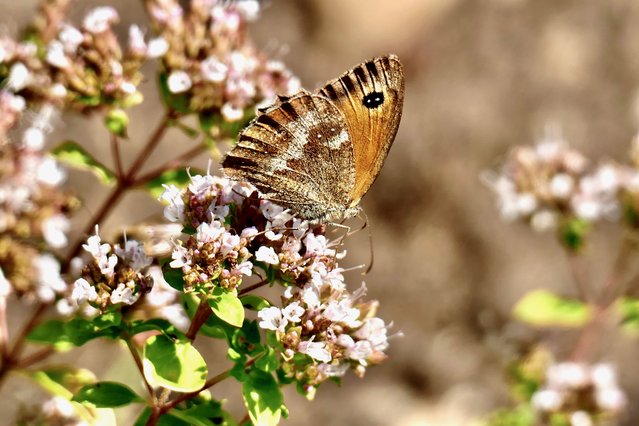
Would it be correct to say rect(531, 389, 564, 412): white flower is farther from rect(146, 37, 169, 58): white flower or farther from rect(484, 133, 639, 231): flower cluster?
rect(146, 37, 169, 58): white flower

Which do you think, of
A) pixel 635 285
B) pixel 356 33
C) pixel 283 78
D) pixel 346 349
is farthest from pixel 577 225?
pixel 356 33

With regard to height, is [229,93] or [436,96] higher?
[436,96]

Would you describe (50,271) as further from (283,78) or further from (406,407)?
(406,407)

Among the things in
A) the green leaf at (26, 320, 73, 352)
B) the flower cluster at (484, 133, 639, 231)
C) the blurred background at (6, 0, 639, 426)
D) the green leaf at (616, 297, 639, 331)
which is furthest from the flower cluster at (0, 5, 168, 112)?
the green leaf at (616, 297, 639, 331)

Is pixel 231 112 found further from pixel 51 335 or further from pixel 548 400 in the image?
pixel 548 400

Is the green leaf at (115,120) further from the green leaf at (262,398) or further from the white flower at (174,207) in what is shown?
the green leaf at (262,398)

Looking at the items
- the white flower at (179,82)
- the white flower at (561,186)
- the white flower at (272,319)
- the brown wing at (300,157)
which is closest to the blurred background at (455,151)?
the white flower at (561,186)
